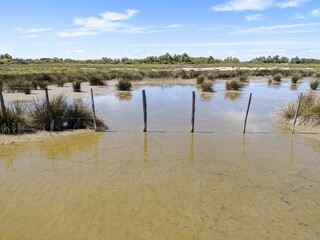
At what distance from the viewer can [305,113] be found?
14.8m

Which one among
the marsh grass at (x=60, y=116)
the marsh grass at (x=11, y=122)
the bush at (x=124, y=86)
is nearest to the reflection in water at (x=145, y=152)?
the marsh grass at (x=60, y=116)

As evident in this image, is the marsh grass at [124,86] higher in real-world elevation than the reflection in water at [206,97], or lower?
higher

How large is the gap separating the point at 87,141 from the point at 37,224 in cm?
601

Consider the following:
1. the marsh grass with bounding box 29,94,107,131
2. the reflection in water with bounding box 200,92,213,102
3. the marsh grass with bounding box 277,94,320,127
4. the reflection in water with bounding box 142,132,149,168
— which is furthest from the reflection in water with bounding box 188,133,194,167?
the reflection in water with bounding box 200,92,213,102

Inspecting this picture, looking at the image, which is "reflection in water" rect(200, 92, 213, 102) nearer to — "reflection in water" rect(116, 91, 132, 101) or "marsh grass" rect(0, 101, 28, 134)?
"reflection in water" rect(116, 91, 132, 101)

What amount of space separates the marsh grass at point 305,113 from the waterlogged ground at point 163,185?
1160mm

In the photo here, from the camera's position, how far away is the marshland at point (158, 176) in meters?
6.37

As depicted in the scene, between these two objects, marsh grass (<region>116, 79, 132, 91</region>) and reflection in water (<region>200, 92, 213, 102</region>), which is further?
marsh grass (<region>116, 79, 132, 91</region>)

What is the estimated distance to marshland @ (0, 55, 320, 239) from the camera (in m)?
6.37

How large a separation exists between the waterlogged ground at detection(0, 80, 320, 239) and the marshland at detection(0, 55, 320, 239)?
Result: 0.08 ft

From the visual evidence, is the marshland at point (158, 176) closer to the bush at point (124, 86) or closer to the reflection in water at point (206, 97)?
the reflection in water at point (206, 97)

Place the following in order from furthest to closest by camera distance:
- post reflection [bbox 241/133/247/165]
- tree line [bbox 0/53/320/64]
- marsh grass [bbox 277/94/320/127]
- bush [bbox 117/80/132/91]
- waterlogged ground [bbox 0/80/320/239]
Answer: tree line [bbox 0/53/320/64] < bush [bbox 117/80/132/91] < marsh grass [bbox 277/94/320/127] < post reflection [bbox 241/133/247/165] < waterlogged ground [bbox 0/80/320/239]

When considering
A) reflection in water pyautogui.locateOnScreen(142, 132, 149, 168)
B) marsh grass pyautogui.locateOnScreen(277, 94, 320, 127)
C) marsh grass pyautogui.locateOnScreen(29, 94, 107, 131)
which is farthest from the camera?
marsh grass pyautogui.locateOnScreen(277, 94, 320, 127)

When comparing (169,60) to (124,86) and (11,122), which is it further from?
(11,122)
